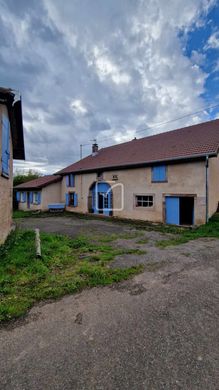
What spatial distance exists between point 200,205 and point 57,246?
7861mm

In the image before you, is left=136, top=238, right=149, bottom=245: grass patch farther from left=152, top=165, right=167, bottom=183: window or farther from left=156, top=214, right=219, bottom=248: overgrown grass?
left=152, top=165, right=167, bottom=183: window

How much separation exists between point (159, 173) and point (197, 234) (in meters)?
4.81

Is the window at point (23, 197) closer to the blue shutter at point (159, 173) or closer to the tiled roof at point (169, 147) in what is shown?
the tiled roof at point (169, 147)

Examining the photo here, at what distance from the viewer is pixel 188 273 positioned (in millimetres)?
4914

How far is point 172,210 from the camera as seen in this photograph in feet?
40.4

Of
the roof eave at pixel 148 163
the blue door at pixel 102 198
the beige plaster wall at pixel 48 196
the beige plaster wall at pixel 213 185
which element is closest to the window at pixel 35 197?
the beige plaster wall at pixel 48 196

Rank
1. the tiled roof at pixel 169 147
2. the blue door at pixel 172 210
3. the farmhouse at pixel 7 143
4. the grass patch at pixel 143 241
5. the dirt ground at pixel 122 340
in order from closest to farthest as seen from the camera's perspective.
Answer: the dirt ground at pixel 122 340 → the farmhouse at pixel 7 143 → the grass patch at pixel 143 241 → the tiled roof at pixel 169 147 → the blue door at pixel 172 210

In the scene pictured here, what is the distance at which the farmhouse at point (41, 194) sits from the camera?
20797 mm

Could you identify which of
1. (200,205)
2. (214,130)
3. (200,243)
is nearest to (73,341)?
(200,243)

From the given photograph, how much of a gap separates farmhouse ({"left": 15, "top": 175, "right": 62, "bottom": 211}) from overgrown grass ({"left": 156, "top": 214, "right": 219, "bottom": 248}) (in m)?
14.8

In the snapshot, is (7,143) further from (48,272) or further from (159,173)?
(159,173)

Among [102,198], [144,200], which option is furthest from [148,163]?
[102,198]

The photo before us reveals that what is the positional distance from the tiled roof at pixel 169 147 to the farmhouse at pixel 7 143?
23.5 ft

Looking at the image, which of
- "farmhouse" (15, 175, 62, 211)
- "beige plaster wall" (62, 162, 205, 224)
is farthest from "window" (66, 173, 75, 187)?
"beige plaster wall" (62, 162, 205, 224)
